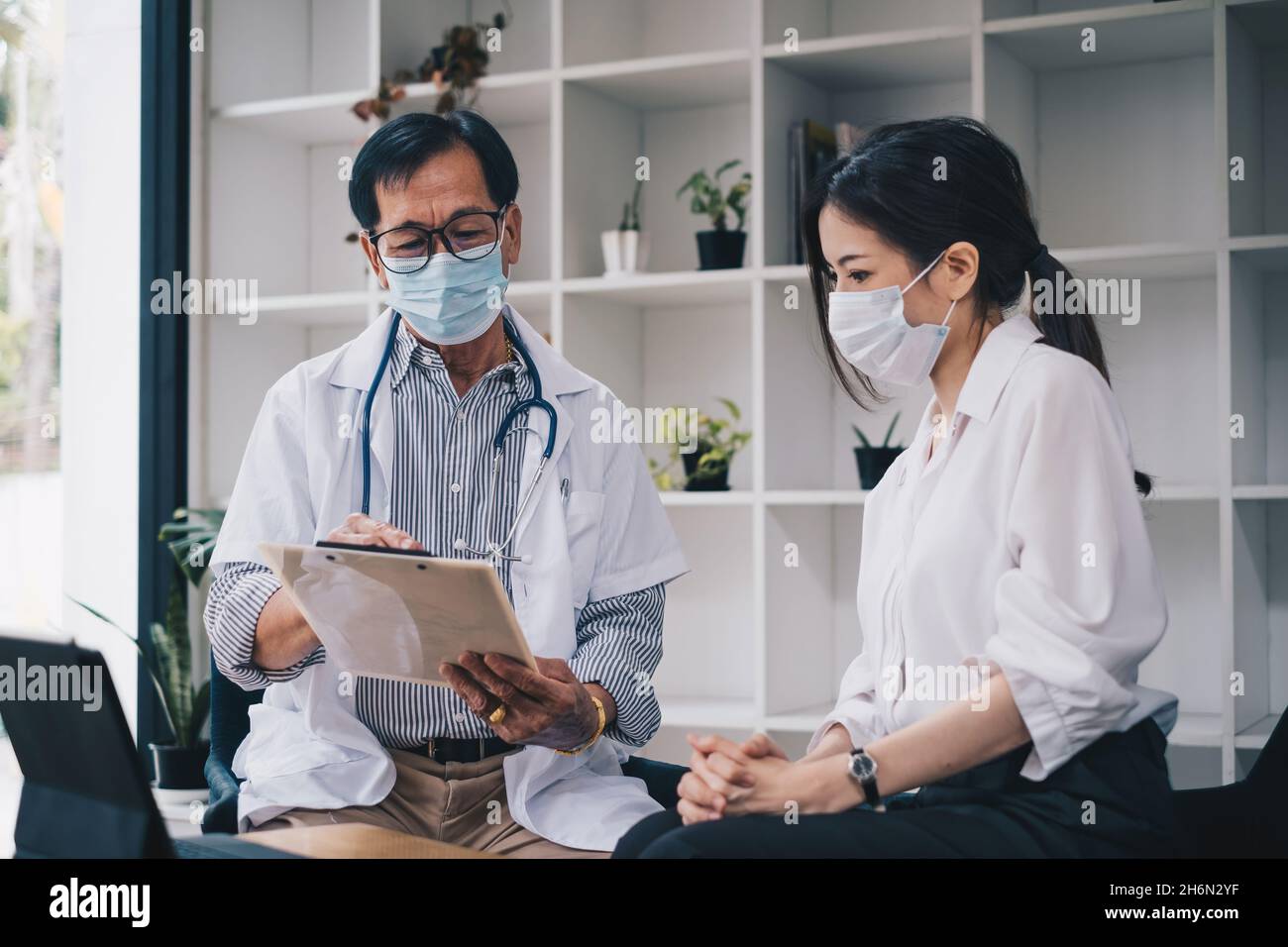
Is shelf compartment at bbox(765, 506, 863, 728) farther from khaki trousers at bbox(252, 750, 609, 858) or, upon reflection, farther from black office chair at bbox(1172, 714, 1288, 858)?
black office chair at bbox(1172, 714, 1288, 858)

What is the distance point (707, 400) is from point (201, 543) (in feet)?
4.52

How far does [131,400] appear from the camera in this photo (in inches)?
Answer: 140

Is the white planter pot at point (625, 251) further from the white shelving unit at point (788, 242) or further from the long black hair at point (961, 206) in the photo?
the long black hair at point (961, 206)

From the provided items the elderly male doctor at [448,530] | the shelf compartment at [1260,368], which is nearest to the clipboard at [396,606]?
the elderly male doctor at [448,530]

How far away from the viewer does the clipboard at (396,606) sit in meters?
1.40

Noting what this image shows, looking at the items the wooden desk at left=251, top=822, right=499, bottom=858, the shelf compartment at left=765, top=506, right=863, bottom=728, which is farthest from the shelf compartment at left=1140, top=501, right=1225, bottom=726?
the wooden desk at left=251, top=822, right=499, bottom=858

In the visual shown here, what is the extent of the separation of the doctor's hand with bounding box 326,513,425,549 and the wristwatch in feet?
1.89

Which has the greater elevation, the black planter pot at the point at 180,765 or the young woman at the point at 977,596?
A: the young woman at the point at 977,596

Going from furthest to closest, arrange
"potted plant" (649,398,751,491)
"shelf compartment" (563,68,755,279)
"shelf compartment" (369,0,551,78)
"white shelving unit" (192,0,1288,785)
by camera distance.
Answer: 1. "shelf compartment" (369,0,551,78)
2. "shelf compartment" (563,68,755,279)
3. "potted plant" (649,398,751,491)
4. "white shelving unit" (192,0,1288,785)

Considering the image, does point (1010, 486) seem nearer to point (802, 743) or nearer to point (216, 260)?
point (802, 743)

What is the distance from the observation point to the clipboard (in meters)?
1.40

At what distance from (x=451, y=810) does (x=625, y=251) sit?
1728 mm

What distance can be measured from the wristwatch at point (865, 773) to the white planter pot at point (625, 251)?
196 cm
